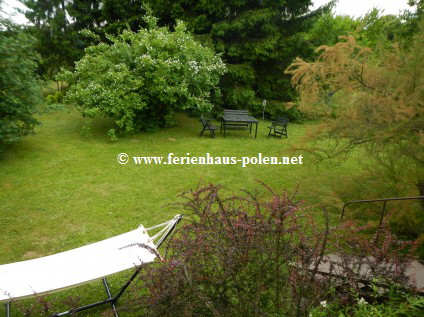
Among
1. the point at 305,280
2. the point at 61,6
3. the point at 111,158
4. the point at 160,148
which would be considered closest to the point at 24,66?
the point at 111,158

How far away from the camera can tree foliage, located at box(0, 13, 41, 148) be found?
725cm

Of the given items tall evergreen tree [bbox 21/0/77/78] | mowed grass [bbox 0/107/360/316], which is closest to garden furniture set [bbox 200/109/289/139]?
mowed grass [bbox 0/107/360/316]

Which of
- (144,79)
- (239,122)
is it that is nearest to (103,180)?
(144,79)

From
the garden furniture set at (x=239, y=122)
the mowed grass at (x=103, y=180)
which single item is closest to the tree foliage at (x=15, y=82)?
the mowed grass at (x=103, y=180)

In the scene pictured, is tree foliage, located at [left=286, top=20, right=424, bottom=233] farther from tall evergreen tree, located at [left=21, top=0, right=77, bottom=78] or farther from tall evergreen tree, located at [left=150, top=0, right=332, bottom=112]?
tall evergreen tree, located at [left=21, top=0, right=77, bottom=78]

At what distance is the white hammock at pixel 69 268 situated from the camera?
9.76 feet

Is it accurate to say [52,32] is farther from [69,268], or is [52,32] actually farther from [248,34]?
[69,268]

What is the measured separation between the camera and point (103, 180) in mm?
7055

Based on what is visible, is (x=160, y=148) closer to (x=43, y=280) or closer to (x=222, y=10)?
(x=43, y=280)

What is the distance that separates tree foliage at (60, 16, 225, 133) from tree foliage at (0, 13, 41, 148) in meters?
1.91

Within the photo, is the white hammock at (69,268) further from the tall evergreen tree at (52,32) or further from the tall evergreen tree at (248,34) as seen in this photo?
the tall evergreen tree at (52,32)

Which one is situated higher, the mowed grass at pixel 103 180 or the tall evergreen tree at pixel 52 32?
the tall evergreen tree at pixel 52 32

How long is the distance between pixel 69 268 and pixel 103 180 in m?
3.93

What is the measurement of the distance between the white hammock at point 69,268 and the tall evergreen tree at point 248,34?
36.2 feet
